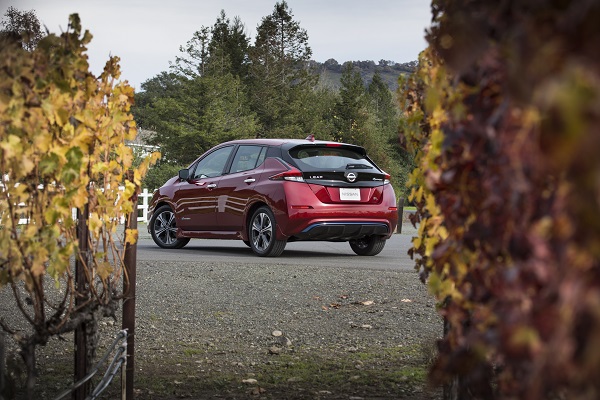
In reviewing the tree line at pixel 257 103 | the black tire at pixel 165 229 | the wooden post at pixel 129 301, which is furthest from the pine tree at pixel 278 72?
the wooden post at pixel 129 301

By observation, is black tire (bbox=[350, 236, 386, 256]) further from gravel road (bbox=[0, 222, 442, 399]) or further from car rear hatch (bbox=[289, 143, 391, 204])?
gravel road (bbox=[0, 222, 442, 399])

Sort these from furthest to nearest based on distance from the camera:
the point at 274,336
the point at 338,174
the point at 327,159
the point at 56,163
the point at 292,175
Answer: the point at 327,159 < the point at 338,174 < the point at 292,175 < the point at 274,336 < the point at 56,163

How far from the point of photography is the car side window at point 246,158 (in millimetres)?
12820

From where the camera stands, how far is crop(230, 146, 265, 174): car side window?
12820mm

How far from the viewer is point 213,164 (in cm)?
1366

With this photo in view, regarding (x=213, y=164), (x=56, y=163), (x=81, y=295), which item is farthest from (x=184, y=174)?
(x=56, y=163)

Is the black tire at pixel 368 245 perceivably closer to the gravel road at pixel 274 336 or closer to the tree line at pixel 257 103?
the gravel road at pixel 274 336

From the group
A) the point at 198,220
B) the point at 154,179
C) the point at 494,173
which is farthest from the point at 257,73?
the point at 494,173

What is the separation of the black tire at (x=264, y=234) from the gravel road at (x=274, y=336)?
5.31ft

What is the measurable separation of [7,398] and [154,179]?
42.6m

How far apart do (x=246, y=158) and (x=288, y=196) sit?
1365 millimetres

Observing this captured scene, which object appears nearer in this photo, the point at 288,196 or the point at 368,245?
the point at 288,196

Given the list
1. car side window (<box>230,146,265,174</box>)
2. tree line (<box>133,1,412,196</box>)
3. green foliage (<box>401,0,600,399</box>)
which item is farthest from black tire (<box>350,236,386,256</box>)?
tree line (<box>133,1,412,196</box>)

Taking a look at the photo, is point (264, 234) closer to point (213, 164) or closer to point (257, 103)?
point (213, 164)
